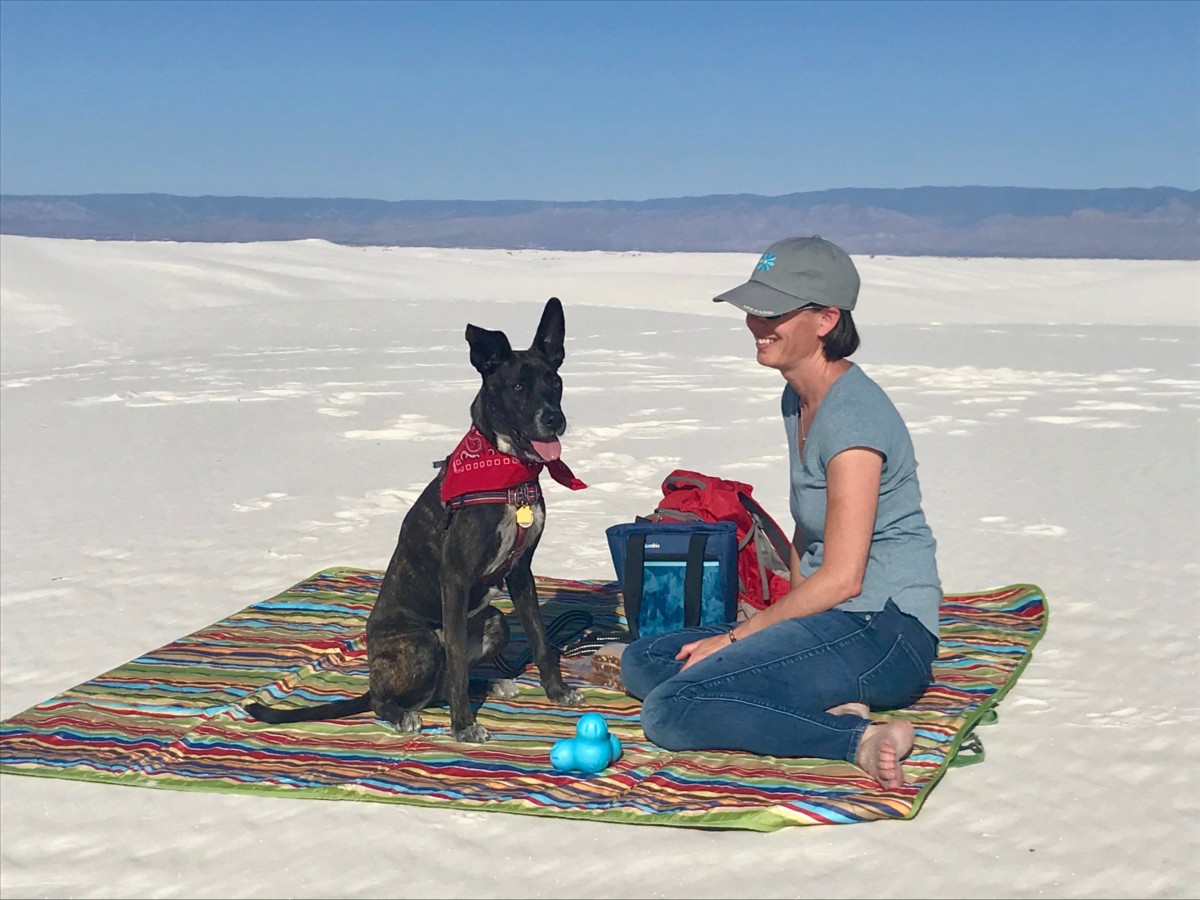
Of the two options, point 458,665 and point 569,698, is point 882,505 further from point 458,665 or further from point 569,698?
point 458,665

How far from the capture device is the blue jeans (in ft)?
15.8

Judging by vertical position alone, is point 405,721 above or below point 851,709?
below

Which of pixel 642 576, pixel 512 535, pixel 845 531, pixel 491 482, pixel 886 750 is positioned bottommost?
pixel 886 750

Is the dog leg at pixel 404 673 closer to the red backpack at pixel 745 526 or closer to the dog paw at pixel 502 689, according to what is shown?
the dog paw at pixel 502 689

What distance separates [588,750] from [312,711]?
1.28 meters

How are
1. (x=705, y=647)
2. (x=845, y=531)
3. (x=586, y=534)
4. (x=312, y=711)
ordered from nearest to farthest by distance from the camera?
(x=845, y=531) < (x=705, y=647) < (x=312, y=711) < (x=586, y=534)

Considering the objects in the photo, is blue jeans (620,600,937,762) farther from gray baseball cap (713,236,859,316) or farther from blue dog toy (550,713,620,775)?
gray baseball cap (713,236,859,316)

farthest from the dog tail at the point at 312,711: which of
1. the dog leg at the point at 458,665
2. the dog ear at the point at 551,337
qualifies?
the dog ear at the point at 551,337

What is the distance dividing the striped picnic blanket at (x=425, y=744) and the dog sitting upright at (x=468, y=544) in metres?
0.11

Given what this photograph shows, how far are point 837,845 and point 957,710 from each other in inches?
50.1

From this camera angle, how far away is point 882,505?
16.2 ft

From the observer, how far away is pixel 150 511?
31.8 ft

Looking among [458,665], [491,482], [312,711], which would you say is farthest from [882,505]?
[312,711]

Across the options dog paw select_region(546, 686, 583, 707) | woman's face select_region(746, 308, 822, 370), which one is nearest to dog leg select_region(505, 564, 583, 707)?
dog paw select_region(546, 686, 583, 707)
